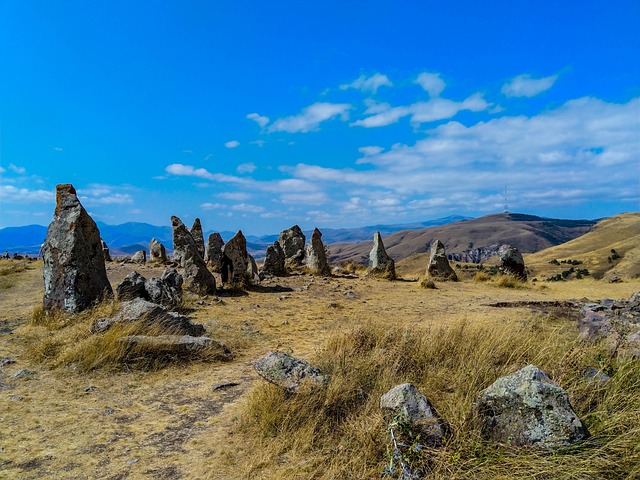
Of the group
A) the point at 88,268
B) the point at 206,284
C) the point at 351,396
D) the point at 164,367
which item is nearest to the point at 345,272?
the point at 206,284

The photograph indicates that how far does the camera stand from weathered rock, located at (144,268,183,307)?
10586 mm

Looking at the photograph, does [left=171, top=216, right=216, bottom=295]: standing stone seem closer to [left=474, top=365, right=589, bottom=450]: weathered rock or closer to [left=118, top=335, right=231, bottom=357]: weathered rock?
[left=118, top=335, right=231, bottom=357]: weathered rock

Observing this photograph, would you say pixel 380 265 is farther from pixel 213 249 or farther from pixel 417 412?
pixel 417 412

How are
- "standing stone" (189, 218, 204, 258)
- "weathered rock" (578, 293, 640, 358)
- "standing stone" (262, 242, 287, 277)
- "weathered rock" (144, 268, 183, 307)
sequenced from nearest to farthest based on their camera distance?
"weathered rock" (578, 293, 640, 358)
"weathered rock" (144, 268, 183, 307)
"standing stone" (262, 242, 287, 277)
"standing stone" (189, 218, 204, 258)

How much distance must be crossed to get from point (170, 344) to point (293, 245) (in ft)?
54.3

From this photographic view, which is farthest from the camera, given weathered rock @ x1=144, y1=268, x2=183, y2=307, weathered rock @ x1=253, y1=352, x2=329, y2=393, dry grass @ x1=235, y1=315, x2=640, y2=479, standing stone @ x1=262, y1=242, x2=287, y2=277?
standing stone @ x1=262, y1=242, x2=287, y2=277

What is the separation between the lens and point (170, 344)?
6672 millimetres

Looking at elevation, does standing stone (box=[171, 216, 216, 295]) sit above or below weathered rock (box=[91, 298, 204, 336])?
above

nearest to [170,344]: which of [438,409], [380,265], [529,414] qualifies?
[438,409]

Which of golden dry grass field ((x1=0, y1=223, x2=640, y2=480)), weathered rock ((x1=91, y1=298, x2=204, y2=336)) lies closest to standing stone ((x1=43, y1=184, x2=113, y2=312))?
golden dry grass field ((x1=0, y1=223, x2=640, y2=480))

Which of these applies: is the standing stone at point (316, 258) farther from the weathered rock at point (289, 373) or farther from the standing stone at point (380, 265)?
the weathered rock at point (289, 373)

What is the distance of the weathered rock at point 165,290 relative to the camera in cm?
1059

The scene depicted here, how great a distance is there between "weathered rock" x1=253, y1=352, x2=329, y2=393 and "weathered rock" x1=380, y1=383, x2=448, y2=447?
92cm

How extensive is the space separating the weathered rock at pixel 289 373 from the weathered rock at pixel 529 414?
1.68 metres
